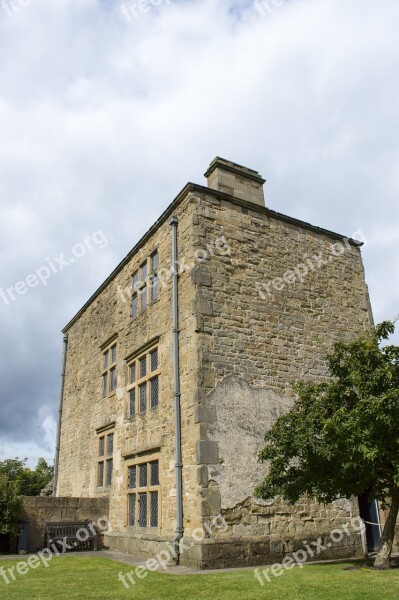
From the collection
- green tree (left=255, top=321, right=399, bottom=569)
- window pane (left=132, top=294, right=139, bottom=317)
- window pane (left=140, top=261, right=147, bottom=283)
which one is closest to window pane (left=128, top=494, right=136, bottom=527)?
green tree (left=255, top=321, right=399, bottom=569)

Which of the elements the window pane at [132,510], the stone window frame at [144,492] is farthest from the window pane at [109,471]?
the window pane at [132,510]

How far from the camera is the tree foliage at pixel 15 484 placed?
13031 millimetres

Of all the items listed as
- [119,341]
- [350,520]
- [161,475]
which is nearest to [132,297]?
[119,341]

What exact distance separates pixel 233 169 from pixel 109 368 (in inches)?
291

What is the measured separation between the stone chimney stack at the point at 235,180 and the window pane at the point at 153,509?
315 inches

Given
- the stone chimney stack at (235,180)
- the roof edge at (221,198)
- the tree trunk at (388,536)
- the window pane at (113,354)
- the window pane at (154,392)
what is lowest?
the tree trunk at (388,536)

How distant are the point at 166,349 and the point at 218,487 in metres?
3.68

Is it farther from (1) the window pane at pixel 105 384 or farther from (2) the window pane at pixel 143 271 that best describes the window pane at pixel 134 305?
(1) the window pane at pixel 105 384

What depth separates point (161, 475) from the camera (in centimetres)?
1180

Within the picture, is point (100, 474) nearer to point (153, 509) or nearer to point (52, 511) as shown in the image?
point (52, 511)

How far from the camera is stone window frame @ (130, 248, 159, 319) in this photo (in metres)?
14.3

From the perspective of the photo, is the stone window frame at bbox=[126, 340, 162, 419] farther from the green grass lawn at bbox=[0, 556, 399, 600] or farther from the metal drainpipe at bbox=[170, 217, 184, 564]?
the green grass lawn at bbox=[0, 556, 399, 600]

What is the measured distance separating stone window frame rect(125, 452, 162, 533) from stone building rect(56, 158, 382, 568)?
0.15 ft

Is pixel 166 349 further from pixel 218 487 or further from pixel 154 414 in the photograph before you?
pixel 218 487
